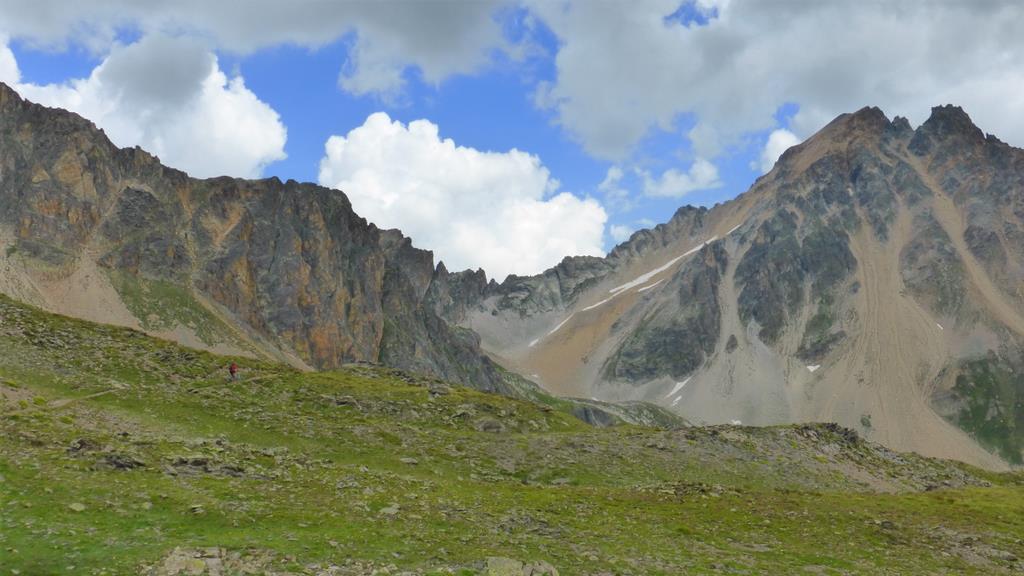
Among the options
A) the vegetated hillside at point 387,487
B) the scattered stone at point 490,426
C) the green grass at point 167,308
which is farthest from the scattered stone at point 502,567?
the green grass at point 167,308

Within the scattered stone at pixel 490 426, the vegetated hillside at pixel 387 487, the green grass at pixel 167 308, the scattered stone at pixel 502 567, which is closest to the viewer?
the scattered stone at pixel 502 567

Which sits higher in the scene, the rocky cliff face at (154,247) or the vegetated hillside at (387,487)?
the rocky cliff face at (154,247)

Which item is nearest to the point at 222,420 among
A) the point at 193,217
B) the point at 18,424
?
the point at 18,424

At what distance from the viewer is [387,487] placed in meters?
33.0

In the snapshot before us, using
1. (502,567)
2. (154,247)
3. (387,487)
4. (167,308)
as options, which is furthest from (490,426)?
(154,247)

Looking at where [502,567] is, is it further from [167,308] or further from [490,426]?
[167,308]

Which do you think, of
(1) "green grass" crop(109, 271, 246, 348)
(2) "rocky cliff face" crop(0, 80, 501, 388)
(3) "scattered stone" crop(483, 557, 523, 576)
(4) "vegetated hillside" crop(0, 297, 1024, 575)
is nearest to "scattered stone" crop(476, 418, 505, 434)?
(4) "vegetated hillside" crop(0, 297, 1024, 575)

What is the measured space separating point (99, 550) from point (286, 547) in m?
5.17

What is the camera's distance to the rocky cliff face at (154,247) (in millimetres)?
145375

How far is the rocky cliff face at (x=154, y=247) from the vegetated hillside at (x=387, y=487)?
95777mm

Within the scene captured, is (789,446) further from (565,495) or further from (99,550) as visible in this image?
(99,550)

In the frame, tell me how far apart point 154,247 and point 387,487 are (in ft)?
491

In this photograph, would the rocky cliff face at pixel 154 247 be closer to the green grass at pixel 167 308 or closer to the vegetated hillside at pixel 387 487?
the green grass at pixel 167 308

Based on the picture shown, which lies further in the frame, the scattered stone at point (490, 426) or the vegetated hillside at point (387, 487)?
the scattered stone at point (490, 426)
